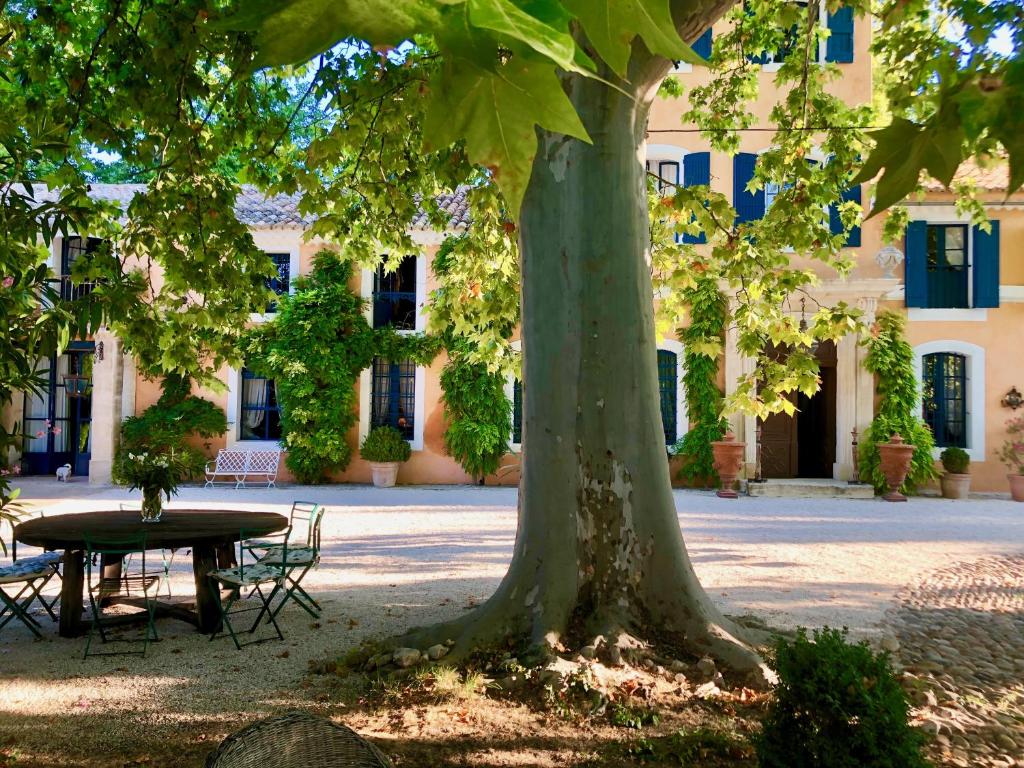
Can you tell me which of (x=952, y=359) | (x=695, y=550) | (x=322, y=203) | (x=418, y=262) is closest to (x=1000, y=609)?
(x=695, y=550)

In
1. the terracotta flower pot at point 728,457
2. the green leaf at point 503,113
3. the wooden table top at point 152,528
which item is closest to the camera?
the green leaf at point 503,113

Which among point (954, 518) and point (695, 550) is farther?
point (954, 518)

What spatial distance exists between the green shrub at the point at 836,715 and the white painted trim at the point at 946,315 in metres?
13.2

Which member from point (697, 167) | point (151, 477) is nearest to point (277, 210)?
point (697, 167)

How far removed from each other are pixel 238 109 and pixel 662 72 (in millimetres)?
3236

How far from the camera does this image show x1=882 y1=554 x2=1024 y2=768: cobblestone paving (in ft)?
11.2

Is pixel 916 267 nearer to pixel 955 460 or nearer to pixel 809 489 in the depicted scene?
pixel 955 460

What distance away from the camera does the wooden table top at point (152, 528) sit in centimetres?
491

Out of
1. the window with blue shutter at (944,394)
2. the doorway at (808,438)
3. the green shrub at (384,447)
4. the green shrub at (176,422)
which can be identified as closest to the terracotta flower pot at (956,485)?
the window with blue shutter at (944,394)

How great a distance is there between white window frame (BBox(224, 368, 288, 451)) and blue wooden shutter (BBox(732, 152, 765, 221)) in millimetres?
10242

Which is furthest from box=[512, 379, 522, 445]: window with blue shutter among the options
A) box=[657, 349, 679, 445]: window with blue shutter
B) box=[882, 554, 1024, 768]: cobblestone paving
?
box=[882, 554, 1024, 768]: cobblestone paving

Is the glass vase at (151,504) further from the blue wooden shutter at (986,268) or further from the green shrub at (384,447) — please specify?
the blue wooden shutter at (986,268)

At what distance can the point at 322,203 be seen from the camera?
621 cm

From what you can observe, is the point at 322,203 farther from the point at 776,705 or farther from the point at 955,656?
the point at 955,656
